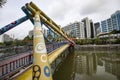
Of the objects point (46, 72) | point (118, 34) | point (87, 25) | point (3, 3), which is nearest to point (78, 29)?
point (87, 25)

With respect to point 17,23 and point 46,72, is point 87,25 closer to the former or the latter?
point 17,23

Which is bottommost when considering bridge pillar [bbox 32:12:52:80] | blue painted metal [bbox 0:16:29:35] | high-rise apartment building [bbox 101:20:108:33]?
bridge pillar [bbox 32:12:52:80]

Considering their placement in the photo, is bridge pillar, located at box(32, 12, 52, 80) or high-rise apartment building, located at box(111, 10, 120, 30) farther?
high-rise apartment building, located at box(111, 10, 120, 30)

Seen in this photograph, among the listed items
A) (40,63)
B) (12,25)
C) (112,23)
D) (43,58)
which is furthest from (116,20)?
(40,63)

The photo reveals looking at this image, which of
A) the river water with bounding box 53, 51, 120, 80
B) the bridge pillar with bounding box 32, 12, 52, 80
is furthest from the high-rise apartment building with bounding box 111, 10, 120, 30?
the bridge pillar with bounding box 32, 12, 52, 80

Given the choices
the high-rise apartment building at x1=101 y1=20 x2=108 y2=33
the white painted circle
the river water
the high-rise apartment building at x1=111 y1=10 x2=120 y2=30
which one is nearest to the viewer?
the white painted circle

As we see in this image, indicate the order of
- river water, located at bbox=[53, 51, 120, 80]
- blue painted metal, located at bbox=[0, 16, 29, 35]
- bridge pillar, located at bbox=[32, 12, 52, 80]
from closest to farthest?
bridge pillar, located at bbox=[32, 12, 52, 80]
river water, located at bbox=[53, 51, 120, 80]
blue painted metal, located at bbox=[0, 16, 29, 35]

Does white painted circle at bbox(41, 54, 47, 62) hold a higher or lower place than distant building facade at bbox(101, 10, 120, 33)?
lower

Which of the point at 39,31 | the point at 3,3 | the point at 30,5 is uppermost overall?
the point at 30,5

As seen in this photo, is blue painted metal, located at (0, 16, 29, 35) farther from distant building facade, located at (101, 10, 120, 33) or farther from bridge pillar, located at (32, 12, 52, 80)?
distant building facade, located at (101, 10, 120, 33)

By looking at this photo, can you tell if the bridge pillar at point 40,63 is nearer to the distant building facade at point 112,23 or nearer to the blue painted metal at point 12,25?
the blue painted metal at point 12,25

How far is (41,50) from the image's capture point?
5328mm

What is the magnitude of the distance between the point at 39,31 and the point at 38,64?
58.5 inches

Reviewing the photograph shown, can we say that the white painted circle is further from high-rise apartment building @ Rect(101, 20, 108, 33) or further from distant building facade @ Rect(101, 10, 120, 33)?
high-rise apartment building @ Rect(101, 20, 108, 33)
